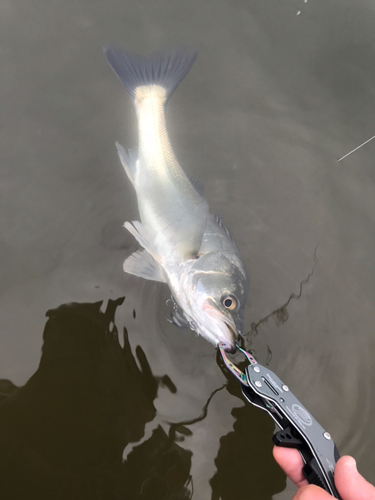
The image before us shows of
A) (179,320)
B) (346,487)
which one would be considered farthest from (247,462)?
(346,487)

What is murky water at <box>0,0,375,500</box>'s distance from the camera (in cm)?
206

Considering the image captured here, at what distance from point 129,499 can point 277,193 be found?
2467mm

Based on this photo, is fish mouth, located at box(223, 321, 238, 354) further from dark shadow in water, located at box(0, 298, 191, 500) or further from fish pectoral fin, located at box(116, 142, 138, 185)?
fish pectoral fin, located at box(116, 142, 138, 185)

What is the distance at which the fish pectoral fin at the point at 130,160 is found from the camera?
2588mm

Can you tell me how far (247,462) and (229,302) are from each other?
1.03 meters

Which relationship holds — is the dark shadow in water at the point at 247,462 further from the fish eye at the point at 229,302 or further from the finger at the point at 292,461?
the finger at the point at 292,461

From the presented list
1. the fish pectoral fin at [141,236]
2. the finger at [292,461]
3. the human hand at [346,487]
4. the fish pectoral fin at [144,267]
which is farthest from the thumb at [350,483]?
the fish pectoral fin at [141,236]

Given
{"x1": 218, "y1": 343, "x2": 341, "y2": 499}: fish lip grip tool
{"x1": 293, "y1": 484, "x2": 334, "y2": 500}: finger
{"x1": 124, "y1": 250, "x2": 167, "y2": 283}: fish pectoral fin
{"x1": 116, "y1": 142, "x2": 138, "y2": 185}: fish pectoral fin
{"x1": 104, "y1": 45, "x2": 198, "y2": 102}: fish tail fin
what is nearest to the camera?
{"x1": 293, "y1": 484, "x2": 334, "y2": 500}: finger

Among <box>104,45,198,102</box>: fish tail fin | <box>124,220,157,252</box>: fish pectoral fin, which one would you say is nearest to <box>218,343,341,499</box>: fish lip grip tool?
<box>124,220,157,252</box>: fish pectoral fin

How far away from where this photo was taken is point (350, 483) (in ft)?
3.59

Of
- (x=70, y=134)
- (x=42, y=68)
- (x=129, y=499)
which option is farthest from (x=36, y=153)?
(x=129, y=499)

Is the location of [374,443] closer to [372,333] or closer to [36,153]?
[372,333]

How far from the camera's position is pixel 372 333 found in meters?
2.62

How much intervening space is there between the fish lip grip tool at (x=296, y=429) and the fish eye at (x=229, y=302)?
1.55ft
